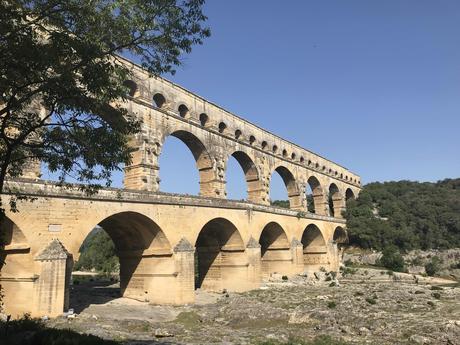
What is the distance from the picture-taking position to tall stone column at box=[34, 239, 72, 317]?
16328 mm

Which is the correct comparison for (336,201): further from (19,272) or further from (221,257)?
(19,272)

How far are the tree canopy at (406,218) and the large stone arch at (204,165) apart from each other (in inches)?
1105

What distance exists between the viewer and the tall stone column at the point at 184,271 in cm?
2239

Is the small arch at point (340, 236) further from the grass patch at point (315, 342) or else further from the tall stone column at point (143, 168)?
the grass patch at point (315, 342)

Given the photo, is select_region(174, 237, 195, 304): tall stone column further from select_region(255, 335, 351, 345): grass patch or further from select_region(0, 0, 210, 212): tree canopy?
select_region(0, 0, 210, 212): tree canopy

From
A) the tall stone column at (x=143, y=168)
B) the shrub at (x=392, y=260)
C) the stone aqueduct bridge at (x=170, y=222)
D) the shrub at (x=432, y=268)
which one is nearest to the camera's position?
the stone aqueduct bridge at (x=170, y=222)

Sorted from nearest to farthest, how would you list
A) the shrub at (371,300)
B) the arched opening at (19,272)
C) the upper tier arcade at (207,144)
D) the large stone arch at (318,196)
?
the arched opening at (19,272)
the shrub at (371,300)
the upper tier arcade at (207,144)
the large stone arch at (318,196)

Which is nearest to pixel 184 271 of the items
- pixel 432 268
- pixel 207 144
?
pixel 207 144

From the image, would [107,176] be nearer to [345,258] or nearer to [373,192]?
[345,258]

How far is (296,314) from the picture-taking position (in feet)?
60.4

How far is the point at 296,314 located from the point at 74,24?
14.7 m

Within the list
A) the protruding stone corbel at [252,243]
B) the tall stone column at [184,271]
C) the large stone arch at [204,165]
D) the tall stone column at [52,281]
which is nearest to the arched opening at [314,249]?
the protruding stone corbel at [252,243]

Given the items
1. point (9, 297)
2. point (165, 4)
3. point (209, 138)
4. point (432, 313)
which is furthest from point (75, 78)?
point (209, 138)

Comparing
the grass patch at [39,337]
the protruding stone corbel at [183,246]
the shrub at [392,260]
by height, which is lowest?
the grass patch at [39,337]
